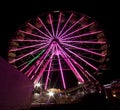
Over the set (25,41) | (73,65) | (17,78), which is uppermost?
(25,41)

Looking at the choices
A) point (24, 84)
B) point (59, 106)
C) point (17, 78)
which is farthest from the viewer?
point (59, 106)

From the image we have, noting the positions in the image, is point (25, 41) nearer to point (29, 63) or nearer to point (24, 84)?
point (29, 63)

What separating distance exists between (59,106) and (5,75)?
261 cm

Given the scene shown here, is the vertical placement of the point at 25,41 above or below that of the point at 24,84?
above

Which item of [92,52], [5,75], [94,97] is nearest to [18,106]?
[5,75]

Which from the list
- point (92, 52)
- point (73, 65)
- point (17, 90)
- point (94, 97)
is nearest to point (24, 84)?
point (17, 90)

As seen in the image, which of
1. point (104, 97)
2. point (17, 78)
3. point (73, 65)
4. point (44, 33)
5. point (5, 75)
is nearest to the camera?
point (5, 75)

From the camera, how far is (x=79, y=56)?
13.9 meters

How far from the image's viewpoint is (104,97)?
16.6ft

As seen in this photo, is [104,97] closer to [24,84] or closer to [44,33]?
[24,84]

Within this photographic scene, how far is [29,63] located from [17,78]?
9.56 m

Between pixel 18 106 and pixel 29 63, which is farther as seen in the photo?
pixel 29 63

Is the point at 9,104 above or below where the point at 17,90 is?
below

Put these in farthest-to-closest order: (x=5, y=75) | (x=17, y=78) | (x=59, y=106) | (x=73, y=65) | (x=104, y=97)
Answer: (x=73, y=65) < (x=59, y=106) < (x=104, y=97) < (x=17, y=78) < (x=5, y=75)
